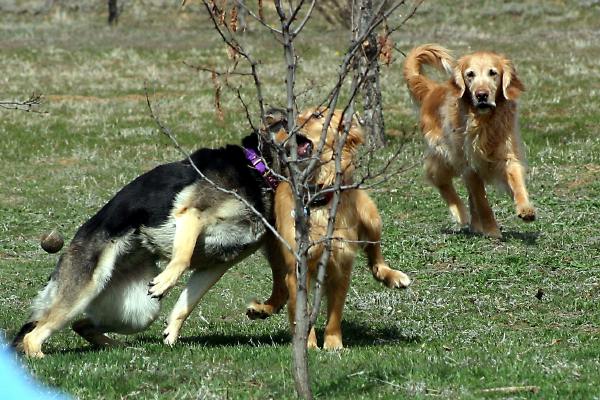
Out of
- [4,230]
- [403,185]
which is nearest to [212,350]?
[4,230]

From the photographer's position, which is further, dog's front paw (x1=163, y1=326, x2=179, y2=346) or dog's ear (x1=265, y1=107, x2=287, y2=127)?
dog's front paw (x1=163, y1=326, x2=179, y2=346)

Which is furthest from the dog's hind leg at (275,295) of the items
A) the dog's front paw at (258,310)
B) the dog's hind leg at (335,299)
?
the dog's hind leg at (335,299)

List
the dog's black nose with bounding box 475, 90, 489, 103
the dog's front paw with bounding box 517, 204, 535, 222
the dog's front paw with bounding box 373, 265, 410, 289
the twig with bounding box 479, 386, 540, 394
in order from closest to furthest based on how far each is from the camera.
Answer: the twig with bounding box 479, 386, 540, 394 → the dog's front paw with bounding box 373, 265, 410, 289 → the dog's front paw with bounding box 517, 204, 535, 222 → the dog's black nose with bounding box 475, 90, 489, 103

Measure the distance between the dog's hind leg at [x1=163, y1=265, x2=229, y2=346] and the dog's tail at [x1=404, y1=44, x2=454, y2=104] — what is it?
567 centimetres

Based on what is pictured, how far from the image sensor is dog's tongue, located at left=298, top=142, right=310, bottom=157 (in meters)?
7.18

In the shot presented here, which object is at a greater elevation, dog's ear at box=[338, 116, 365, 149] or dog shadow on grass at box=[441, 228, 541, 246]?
dog's ear at box=[338, 116, 365, 149]

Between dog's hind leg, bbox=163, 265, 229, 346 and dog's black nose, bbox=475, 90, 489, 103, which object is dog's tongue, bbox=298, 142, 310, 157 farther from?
dog's black nose, bbox=475, 90, 489, 103

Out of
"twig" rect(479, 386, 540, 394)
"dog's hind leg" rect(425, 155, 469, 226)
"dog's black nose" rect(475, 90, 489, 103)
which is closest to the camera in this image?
"twig" rect(479, 386, 540, 394)

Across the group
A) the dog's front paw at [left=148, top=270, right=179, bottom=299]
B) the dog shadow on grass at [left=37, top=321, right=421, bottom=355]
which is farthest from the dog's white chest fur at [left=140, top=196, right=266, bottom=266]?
the dog shadow on grass at [left=37, top=321, right=421, bottom=355]

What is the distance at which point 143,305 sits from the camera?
799 cm

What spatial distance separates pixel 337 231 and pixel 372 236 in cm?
40

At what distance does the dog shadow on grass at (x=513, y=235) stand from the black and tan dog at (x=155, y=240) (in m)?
3.92

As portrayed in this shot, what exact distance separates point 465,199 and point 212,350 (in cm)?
733

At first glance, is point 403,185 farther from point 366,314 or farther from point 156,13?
point 156,13
